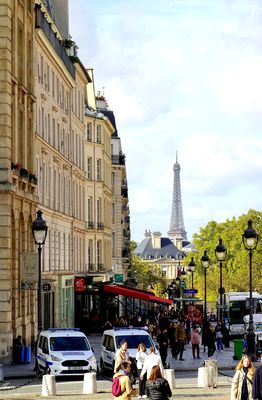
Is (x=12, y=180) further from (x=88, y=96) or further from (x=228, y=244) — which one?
(x=228, y=244)

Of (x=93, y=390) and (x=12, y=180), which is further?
(x=12, y=180)

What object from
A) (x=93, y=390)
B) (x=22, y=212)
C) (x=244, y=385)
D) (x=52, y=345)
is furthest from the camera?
(x=22, y=212)

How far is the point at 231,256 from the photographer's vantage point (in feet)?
496

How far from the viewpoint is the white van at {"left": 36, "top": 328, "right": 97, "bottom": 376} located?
38.0 metres

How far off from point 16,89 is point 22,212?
5273 millimetres

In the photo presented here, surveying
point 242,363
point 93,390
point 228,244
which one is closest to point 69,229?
point 93,390

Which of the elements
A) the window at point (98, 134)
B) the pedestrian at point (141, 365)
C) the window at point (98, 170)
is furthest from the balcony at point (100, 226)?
the pedestrian at point (141, 365)

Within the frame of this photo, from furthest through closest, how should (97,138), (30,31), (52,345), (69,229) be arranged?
1. (97,138)
2. (69,229)
3. (30,31)
4. (52,345)

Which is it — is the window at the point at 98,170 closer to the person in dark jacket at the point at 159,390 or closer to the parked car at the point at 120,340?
the parked car at the point at 120,340

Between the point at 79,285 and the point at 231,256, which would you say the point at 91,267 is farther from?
the point at 231,256

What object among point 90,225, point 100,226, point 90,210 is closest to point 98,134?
point 90,210

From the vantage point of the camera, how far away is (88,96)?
102m

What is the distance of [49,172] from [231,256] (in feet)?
291

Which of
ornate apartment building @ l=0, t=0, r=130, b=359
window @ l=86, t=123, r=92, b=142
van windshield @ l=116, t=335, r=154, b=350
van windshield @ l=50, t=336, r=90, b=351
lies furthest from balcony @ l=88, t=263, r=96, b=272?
van windshield @ l=50, t=336, r=90, b=351
